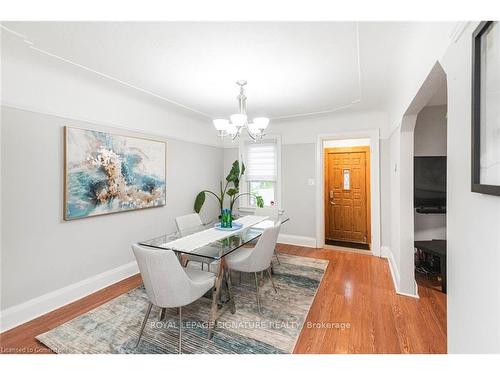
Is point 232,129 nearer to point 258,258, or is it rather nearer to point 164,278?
point 258,258

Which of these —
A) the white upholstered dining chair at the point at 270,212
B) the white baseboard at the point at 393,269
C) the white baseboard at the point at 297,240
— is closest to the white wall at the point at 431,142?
the white baseboard at the point at 393,269

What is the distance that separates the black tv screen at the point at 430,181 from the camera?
10.1 feet

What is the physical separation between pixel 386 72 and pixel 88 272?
13.1ft

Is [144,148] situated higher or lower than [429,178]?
higher

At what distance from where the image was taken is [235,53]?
76.0 inches

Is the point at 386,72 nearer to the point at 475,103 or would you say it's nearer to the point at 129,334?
the point at 475,103

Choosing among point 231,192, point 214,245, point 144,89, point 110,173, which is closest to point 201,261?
point 214,245

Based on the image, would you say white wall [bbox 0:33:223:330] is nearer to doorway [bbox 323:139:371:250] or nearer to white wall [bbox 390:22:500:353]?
white wall [bbox 390:22:500:353]

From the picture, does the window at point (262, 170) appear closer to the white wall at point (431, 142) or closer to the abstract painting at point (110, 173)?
the abstract painting at point (110, 173)

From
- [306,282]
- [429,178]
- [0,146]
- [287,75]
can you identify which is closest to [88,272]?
[0,146]

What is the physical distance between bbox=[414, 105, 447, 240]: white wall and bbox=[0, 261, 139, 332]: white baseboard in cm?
438

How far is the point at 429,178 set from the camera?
315cm

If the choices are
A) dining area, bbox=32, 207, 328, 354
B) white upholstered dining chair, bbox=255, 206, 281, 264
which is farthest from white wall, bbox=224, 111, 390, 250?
dining area, bbox=32, 207, 328, 354

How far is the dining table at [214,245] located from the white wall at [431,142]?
8.41 feet
